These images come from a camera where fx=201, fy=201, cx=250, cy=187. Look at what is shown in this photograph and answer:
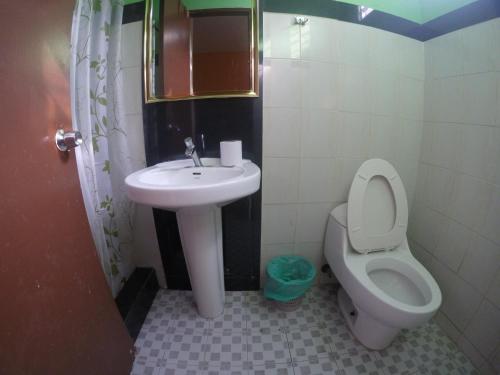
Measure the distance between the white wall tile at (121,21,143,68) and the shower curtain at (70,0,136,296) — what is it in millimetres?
59

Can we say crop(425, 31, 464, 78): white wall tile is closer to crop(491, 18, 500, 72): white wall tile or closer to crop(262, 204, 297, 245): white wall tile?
crop(491, 18, 500, 72): white wall tile

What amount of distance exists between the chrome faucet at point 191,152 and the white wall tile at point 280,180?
13.4 inches

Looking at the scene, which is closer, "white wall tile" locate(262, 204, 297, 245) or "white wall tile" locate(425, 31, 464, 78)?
"white wall tile" locate(425, 31, 464, 78)

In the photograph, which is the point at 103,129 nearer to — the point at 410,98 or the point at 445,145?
the point at 410,98

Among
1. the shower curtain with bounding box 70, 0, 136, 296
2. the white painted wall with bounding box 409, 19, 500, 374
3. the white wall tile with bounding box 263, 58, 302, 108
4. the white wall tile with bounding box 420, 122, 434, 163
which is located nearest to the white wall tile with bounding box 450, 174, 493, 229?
the white painted wall with bounding box 409, 19, 500, 374

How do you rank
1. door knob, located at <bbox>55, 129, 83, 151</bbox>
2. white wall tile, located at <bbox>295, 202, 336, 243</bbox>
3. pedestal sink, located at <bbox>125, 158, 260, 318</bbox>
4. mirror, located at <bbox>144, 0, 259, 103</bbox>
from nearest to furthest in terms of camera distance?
door knob, located at <bbox>55, 129, 83, 151</bbox> → pedestal sink, located at <bbox>125, 158, 260, 318</bbox> → mirror, located at <bbox>144, 0, 259, 103</bbox> → white wall tile, located at <bbox>295, 202, 336, 243</bbox>

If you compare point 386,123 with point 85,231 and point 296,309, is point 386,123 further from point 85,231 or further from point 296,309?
point 85,231

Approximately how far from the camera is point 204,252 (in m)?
0.93

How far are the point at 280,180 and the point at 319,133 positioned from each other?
0.32 metres

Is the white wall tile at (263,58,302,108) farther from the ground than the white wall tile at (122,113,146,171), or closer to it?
farther from the ground

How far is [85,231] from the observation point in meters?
0.64

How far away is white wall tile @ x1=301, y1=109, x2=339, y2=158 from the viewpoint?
40.3 inches

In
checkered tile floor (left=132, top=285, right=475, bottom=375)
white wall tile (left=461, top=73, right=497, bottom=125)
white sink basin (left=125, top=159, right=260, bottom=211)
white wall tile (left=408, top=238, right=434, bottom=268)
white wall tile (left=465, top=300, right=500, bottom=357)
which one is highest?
white wall tile (left=461, top=73, right=497, bottom=125)

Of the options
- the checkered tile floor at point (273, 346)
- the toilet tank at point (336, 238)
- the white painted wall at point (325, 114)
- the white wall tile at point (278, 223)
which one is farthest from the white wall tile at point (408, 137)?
the checkered tile floor at point (273, 346)
